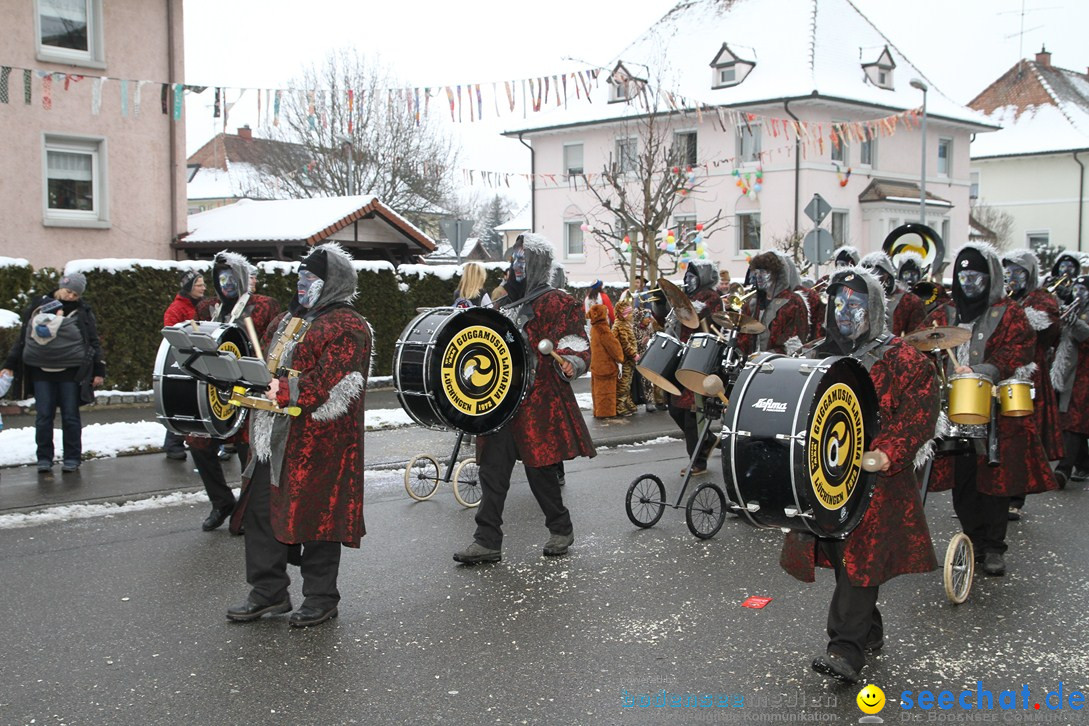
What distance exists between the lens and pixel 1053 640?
5.54 m

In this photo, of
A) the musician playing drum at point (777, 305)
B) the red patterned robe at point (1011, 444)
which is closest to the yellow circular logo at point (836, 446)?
the red patterned robe at point (1011, 444)

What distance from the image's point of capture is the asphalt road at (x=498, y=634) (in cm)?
466

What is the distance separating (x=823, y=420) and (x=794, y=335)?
4.33 metres

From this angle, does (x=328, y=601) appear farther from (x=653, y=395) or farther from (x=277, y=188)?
(x=277, y=188)

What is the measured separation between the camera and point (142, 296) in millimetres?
14453

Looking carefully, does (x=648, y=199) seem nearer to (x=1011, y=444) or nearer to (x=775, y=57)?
(x=1011, y=444)

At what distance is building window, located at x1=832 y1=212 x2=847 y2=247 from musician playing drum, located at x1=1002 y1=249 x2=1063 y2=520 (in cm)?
3055

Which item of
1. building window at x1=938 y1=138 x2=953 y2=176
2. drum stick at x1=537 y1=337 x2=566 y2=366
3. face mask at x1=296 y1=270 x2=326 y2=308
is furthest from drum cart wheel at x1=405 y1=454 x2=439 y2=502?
building window at x1=938 y1=138 x2=953 y2=176

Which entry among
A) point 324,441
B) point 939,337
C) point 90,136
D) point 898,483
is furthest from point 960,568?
point 90,136

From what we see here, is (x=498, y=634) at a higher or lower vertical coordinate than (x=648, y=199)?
lower

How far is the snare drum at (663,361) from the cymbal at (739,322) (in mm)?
362

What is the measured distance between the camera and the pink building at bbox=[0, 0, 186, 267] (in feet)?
62.8

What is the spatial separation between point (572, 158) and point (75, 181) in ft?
81.8

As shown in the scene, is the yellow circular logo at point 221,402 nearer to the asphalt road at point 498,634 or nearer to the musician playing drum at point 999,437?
the asphalt road at point 498,634
